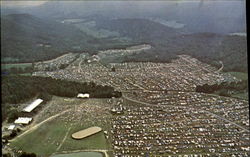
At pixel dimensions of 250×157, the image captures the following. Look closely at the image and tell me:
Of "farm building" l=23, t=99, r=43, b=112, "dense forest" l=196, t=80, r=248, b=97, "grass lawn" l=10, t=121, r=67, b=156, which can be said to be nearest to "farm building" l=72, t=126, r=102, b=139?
"grass lawn" l=10, t=121, r=67, b=156

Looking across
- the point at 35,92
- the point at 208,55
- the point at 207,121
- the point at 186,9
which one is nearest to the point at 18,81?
the point at 35,92

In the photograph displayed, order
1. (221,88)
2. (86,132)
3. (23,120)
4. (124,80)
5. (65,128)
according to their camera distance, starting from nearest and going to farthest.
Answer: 1. (86,132)
2. (65,128)
3. (23,120)
4. (221,88)
5. (124,80)

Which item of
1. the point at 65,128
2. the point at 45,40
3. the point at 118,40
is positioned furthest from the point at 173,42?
the point at 65,128

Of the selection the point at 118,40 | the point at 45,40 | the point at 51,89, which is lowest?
the point at 51,89

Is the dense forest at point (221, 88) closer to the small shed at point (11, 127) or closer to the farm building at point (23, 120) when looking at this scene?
the farm building at point (23, 120)

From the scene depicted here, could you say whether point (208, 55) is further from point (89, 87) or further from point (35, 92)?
point (35, 92)

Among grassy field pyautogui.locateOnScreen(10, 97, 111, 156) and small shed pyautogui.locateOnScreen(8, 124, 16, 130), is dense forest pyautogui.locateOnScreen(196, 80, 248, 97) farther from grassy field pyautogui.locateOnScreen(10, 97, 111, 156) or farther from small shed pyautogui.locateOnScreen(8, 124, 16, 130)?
small shed pyautogui.locateOnScreen(8, 124, 16, 130)

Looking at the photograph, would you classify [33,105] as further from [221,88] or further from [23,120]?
[221,88]
